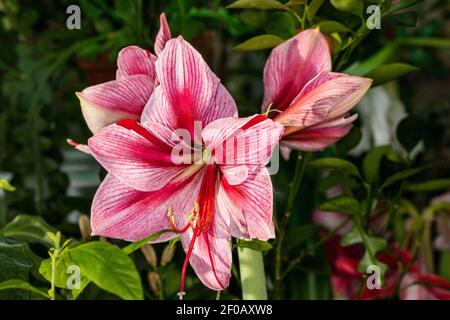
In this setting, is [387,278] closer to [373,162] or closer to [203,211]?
[373,162]

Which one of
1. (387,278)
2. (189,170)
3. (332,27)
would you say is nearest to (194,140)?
(189,170)

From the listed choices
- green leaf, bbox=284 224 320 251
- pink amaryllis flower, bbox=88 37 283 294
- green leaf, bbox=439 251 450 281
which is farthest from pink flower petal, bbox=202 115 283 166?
green leaf, bbox=439 251 450 281

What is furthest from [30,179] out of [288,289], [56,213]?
[288,289]

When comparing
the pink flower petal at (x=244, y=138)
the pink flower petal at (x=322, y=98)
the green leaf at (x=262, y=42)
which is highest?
the green leaf at (x=262, y=42)

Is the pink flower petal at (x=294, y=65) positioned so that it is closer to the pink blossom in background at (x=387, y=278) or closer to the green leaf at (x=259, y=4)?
the green leaf at (x=259, y=4)

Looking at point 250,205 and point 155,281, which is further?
point 155,281

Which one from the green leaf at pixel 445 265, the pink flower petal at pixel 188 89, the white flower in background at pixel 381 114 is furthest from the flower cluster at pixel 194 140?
the green leaf at pixel 445 265
